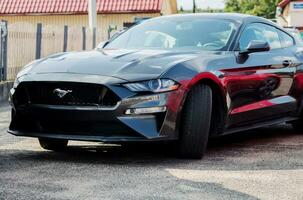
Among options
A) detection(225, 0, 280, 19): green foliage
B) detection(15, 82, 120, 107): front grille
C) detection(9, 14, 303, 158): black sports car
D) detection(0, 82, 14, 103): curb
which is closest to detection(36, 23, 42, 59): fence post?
detection(0, 82, 14, 103): curb

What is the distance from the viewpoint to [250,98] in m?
6.50

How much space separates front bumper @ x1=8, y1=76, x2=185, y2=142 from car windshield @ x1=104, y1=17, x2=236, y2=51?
3.79 feet

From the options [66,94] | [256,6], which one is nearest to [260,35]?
[66,94]

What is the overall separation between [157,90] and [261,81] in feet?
5.14

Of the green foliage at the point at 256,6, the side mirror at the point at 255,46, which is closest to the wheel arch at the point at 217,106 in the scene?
the side mirror at the point at 255,46

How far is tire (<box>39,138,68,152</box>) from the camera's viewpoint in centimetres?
627

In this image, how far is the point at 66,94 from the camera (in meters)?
5.55

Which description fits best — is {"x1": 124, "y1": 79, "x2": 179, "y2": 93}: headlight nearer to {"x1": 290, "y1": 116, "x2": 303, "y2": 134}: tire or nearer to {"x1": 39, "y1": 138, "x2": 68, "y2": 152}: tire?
{"x1": 39, "y1": 138, "x2": 68, "y2": 152}: tire

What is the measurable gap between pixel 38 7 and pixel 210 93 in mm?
32589

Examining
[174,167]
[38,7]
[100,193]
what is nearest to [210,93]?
[174,167]

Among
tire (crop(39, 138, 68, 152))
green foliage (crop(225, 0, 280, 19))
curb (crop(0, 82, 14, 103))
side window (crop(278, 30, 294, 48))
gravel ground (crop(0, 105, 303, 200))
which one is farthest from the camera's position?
green foliage (crop(225, 0, 280, 19))

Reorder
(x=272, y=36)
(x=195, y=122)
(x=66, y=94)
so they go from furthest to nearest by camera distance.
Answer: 1. (x=272, y=36)
2. (x=195, y=122)
3. (x=66, y=94)

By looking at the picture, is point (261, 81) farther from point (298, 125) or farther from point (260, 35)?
point (298, 125)

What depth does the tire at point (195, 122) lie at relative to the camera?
566 centimetres
